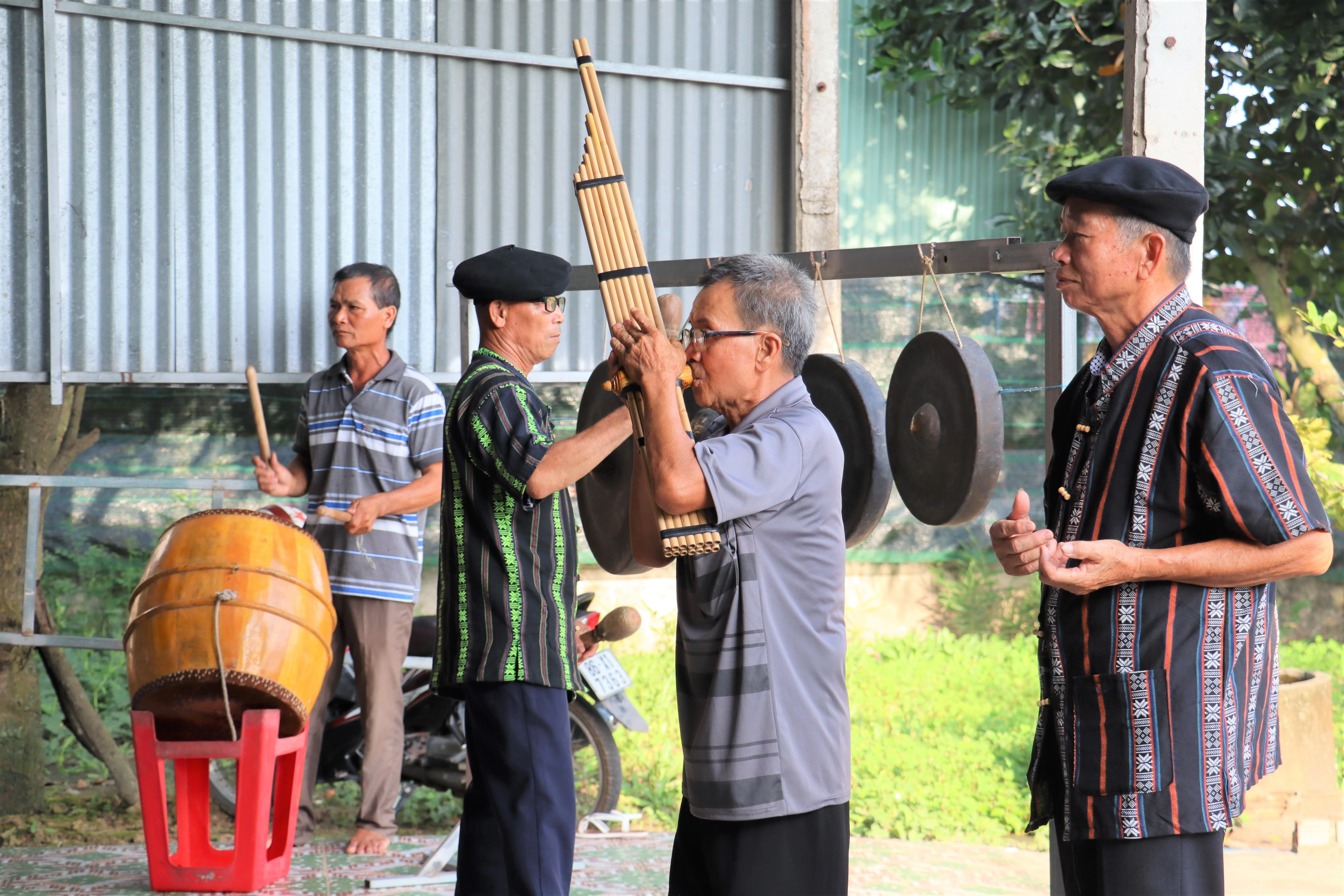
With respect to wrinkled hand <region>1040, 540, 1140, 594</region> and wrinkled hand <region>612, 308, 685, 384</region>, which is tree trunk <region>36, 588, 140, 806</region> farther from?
wrinkled hand <region>1040, 540, 1140, 594</region>

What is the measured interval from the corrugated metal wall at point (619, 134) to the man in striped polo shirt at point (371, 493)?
0.46 meters

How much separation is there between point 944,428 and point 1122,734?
132 centimetres

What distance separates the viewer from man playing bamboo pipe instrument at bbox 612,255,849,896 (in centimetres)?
174

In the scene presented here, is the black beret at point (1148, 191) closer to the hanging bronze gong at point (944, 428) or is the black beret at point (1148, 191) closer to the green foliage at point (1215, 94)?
the hanging bronze gong at point (944, 428)

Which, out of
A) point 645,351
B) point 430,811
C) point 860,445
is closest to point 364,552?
point 430,811

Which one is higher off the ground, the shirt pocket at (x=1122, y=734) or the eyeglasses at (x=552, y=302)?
the eyeglasses at (x=552, y=302)

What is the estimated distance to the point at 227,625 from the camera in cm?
312

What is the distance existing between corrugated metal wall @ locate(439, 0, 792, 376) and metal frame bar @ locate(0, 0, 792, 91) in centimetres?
3

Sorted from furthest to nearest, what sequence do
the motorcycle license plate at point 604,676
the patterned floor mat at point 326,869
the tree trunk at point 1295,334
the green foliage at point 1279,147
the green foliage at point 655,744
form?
the tree trunk at point 1295,334
the green foliage at point 1279,147
the green foliage at point 655,744
the motorcycle license plate at point 604,676
the patterned floor mat at point 326,869

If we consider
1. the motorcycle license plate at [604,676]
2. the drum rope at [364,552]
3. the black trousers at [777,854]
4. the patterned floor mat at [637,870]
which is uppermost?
→ the drum rope at [364,552]

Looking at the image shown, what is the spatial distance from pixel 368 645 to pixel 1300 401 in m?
4.43

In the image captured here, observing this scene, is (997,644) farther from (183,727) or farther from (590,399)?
(183,727)

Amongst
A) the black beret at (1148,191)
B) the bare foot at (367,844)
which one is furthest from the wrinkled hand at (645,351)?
the bare foot at (367,844)

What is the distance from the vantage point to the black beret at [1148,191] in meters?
1.77
